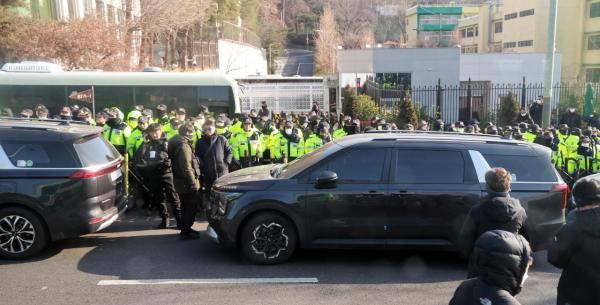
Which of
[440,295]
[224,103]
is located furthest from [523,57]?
[440,295]

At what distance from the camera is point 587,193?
132 inches

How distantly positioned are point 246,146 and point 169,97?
582 cm

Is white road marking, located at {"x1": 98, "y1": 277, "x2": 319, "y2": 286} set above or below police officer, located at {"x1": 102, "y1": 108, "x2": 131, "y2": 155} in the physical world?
below

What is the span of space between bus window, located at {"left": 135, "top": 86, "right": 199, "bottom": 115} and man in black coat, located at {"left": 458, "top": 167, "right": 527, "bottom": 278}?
11.7 m

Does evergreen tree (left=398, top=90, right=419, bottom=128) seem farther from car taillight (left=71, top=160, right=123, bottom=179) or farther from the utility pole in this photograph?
car taillight (left=71, top=160, right=123, bottom=179)

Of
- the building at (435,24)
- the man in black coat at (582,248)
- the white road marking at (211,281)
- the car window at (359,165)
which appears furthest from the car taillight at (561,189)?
the building at (435,24)

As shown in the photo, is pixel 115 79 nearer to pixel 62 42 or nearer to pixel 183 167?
pixel 62 42

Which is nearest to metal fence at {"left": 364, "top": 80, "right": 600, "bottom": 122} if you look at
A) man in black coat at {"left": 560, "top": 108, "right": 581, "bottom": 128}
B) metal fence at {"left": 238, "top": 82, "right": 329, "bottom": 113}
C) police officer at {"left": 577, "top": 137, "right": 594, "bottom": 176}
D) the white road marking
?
metal fence at {"left": 238, "top": 82, "right": 329, "bottom": 113}

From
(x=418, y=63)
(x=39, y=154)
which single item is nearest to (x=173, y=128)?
(x=39, y=154)

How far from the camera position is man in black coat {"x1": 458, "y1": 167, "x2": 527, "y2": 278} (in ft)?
12.5

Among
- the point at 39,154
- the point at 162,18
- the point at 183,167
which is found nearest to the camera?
the point at 39,154

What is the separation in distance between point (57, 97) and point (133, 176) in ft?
21.1

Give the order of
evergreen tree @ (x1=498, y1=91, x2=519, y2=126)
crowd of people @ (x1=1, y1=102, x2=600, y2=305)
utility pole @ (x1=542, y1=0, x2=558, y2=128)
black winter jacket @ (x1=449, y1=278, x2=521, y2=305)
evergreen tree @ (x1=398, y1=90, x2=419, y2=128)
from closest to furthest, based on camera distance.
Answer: black winter jacket @ (x1=449, y1=278, x2=521, y2=305)
crowd of people @ (x1=1, y1=102, x2=600, y2=305)
utility pole @ (x1=542, y1=0, x2=558, y2=128)
evergreen tree @ (x1=398, y1=90, x2=419, y2=128)
evergreen tree @ (x1=498, y1=91, x2=519, y2=126)

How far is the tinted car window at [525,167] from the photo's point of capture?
6.29 meters
